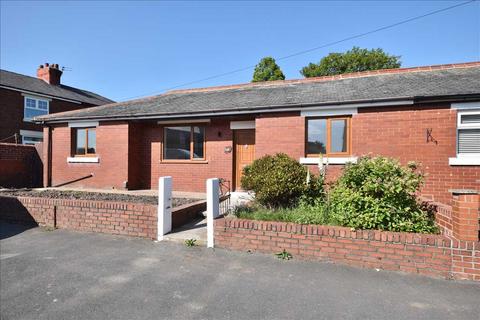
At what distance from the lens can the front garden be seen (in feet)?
15.2

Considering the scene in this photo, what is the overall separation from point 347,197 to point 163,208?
3.53 metres

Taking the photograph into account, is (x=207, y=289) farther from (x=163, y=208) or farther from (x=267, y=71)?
(x=267, y=71)

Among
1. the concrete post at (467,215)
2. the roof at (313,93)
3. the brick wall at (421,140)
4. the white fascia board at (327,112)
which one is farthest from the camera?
the white fascia board at (327,112)

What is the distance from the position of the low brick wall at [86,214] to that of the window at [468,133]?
7.97m

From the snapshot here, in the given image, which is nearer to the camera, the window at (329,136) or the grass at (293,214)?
the grass at (293,214)

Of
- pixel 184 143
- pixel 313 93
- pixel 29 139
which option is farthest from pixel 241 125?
pixel 29 139

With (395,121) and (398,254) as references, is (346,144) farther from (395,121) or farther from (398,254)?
(398,254)

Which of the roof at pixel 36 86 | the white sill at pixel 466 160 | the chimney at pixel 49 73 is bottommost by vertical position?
the white sill at pixel 466 160

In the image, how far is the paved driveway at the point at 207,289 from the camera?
3297 mm

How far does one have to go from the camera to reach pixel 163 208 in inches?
232

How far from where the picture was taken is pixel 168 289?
3.86m

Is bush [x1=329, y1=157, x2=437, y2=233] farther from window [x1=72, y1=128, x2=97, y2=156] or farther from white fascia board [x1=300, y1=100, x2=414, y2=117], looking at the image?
window [x1=72, y1=128, x2=97, y2=156]

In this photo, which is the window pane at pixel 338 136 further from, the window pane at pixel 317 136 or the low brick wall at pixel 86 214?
the low brick wall at pixel 86 214

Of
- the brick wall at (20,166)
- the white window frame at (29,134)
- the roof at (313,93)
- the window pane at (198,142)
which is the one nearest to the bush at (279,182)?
the roof at (313,93)
